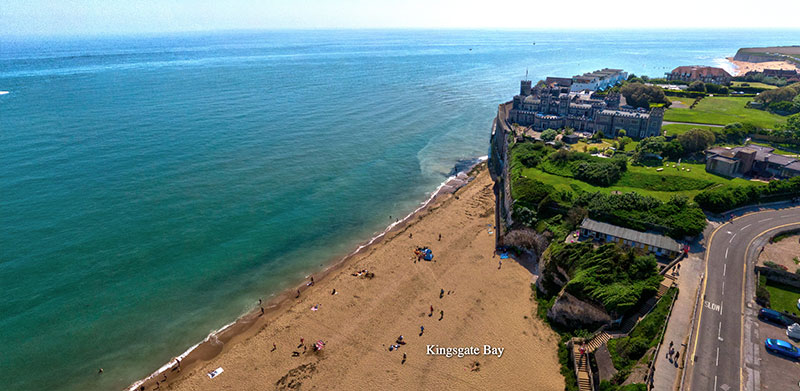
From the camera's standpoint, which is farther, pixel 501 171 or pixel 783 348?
pixel 501 171

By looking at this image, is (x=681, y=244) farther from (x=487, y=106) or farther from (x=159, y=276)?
(x=487, y=106)

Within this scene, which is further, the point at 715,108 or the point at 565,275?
the point at 715,108

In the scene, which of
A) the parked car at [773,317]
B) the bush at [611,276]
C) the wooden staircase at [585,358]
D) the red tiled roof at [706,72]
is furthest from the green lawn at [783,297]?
the red tiled roof at [706,72]

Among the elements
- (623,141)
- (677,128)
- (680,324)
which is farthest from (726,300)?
(677,128)

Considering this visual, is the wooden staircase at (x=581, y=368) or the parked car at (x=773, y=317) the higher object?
the parked car at (x=773, y=317)

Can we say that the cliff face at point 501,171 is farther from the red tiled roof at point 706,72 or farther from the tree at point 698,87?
the red tiled roof at point 706,72

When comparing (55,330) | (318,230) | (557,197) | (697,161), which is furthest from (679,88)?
(55,330)

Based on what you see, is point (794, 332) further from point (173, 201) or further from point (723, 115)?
point (723, 115)
